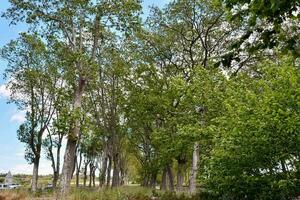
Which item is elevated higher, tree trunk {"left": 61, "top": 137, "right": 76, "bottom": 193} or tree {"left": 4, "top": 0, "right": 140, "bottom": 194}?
tree {"left": 4, "top": 0, "right": 140, "bottom": 194}

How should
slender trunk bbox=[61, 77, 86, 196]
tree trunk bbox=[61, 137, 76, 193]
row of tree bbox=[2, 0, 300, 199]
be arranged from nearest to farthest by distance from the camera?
row of tree bbox=[2, 0, 300, 199], slender trunk bbox=[61, 77, 86, 196], tree trunk bbox=[61, 137, 76, 193]

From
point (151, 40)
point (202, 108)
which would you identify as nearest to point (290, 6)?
point (202, 108)

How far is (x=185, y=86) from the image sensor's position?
87.7 feet

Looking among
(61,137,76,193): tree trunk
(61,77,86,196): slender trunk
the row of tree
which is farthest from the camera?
(61,137,76,193): tree trunk

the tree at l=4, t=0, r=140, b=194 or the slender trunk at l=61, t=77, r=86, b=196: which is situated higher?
the tree at l=4, t=0, r=140, b=194

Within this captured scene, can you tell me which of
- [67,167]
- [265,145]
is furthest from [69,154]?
[265,145]

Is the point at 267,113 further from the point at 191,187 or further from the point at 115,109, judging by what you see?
the point at 115,109

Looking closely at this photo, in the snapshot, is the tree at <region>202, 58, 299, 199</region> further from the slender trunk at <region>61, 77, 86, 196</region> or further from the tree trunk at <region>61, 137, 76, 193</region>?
the tree trunk at <region>61, 137, 76, 193</region>

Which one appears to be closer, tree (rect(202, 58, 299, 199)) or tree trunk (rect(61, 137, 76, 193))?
tree (rect(202, 58, 299, 199))

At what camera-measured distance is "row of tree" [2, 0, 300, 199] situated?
14602 mm

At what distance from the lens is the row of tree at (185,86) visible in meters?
14.6

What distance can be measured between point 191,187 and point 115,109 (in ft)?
41.6

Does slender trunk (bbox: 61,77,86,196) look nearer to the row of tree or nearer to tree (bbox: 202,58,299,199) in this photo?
the row of tree

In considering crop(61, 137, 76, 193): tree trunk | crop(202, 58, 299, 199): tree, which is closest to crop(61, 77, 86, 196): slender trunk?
crop(61, 137, 76, 193): tree trunk
